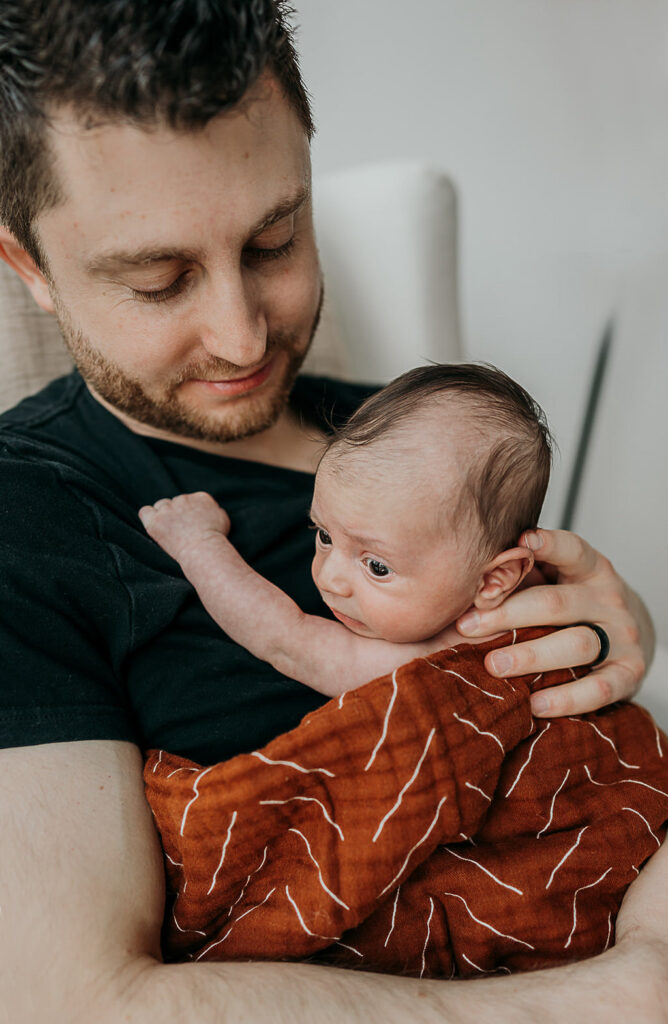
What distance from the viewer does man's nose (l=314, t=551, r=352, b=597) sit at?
34.0 inches

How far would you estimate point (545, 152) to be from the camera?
159cm

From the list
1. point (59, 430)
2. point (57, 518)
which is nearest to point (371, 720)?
point (57, 518)

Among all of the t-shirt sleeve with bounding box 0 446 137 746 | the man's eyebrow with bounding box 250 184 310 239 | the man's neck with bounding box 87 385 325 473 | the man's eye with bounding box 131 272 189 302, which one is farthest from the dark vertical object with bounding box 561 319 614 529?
the t-shirt sleeve with bounding box 0 446 137 746

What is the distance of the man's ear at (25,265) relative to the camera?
967mm

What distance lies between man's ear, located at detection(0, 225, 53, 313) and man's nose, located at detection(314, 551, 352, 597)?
479mm

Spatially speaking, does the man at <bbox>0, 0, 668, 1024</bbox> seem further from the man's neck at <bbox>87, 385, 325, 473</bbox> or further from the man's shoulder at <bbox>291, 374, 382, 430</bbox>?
the man's shoulder at <bbox>291, 374, 382, 430</bbox>

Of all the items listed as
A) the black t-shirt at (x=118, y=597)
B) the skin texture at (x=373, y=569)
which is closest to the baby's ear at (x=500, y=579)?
the skin texture at (x=373, y=569)

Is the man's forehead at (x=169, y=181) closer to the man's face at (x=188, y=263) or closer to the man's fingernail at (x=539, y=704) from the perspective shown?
the man's face at (x=188, y=263)

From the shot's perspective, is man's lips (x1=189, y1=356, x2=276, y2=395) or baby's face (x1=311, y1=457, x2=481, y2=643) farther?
man's lips (x1=189, y1=356, x2=276, y2=395)

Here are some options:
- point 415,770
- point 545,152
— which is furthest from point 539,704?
point 545,152

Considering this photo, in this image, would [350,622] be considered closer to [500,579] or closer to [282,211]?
[500,579]

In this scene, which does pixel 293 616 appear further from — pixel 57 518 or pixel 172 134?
pixel 172 134

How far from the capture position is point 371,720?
78 centimetres

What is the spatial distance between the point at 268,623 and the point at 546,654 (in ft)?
1.02
